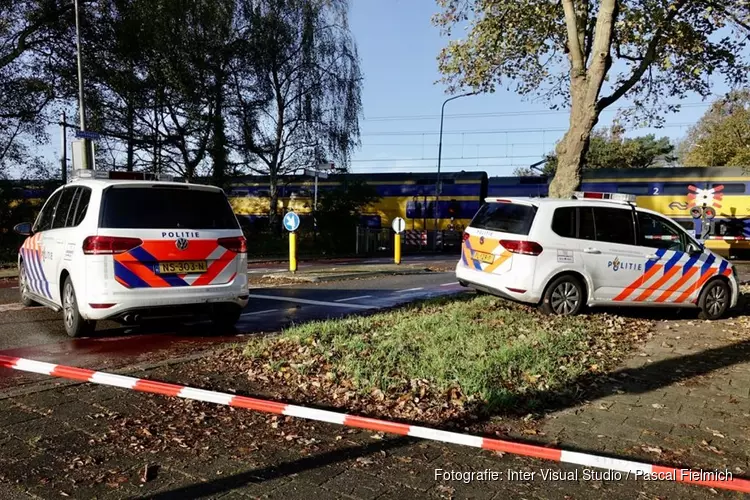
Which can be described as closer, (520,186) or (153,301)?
(153,301)

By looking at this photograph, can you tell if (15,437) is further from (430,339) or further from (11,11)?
(11,11)

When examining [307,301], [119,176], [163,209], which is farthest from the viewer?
[307,301]

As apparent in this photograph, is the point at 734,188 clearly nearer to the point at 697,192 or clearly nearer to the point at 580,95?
the point at 697,192

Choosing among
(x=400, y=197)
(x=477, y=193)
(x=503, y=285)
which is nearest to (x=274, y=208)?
(x=400, y=197)

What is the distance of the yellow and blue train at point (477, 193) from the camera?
24.8m

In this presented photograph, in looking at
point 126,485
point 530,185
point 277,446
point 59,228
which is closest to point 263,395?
point 277,446

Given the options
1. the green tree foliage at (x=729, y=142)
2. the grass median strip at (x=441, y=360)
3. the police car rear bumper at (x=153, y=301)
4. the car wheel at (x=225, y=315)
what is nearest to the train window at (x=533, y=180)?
the green tree foliage at (x=729, y=142)

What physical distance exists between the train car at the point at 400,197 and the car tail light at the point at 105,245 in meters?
25.5

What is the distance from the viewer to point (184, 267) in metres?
6.25

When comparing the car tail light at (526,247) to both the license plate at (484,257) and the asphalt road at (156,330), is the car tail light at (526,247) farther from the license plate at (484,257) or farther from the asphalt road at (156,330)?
the asphalt road at (156,330)

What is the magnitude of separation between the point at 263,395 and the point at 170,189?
10.0ft

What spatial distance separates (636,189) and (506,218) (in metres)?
21.3

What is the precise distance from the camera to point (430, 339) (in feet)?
19.2

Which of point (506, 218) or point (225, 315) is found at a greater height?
point (506, 218)
